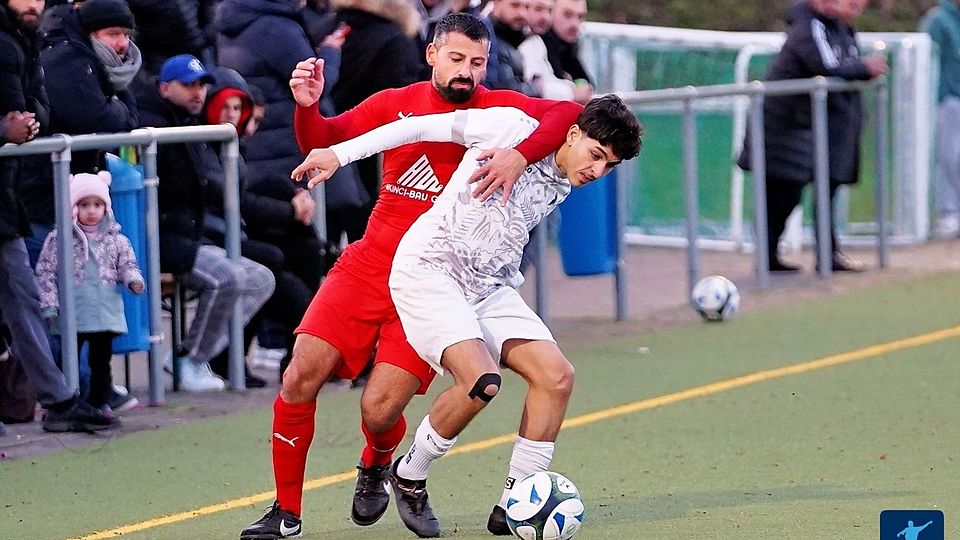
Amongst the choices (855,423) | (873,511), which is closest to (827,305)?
(855,423)

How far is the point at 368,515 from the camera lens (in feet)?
22.5

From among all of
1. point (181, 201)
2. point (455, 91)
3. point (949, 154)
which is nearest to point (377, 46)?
point (181, 201)

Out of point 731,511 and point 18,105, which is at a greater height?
point 18,105

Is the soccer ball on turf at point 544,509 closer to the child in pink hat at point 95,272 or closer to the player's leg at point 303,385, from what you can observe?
the player's leg at point 303,385

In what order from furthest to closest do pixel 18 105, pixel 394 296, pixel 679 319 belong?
pixel 679 319 → pixel 18 105 → pixel 394 296

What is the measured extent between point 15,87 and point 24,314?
973 millimetres

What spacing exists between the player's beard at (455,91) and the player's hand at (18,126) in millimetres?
2296

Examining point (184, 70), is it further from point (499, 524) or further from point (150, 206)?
point (499, 524)

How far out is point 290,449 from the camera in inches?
262

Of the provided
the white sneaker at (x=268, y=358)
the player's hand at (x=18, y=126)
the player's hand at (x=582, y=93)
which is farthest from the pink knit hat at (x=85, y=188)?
the player's hand at (x=582, y=93)

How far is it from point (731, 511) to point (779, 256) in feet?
23.4

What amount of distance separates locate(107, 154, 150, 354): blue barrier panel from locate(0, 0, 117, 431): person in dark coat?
1.45ft

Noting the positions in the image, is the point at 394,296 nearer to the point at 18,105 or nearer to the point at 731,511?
the point at 731,511

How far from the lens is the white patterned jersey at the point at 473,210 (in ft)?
21.9
